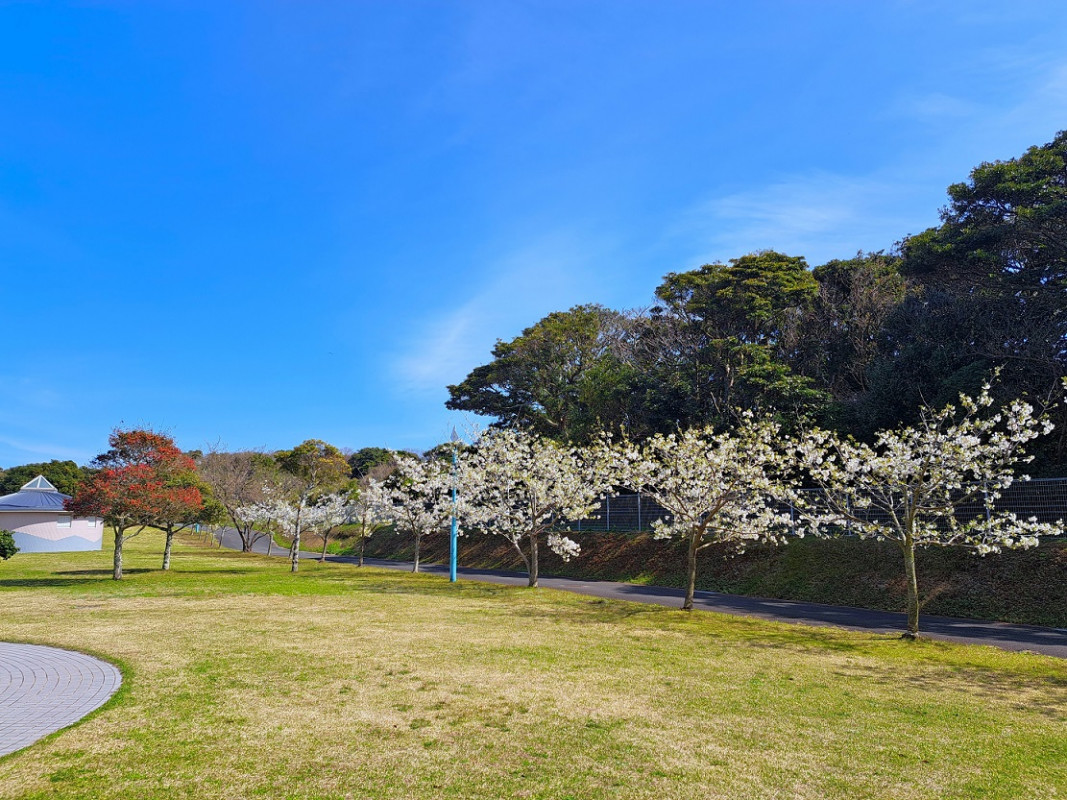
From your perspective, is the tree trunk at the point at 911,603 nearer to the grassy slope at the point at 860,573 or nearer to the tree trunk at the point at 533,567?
the grassy slope at the point at 860,573

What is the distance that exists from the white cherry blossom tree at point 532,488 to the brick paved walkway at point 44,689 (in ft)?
41.0

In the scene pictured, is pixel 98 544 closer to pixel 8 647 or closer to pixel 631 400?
pixel 631 400

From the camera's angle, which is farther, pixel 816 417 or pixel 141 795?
pixel 816 417

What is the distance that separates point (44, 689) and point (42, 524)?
46.6 metres

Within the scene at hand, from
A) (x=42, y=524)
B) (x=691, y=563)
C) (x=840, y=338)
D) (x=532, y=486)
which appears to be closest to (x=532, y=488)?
(x=532, y=486)

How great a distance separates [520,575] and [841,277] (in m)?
22.4

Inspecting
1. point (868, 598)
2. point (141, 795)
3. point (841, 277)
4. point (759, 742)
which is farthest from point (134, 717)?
point (841, 277)

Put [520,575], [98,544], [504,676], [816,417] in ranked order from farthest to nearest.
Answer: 1. [98,544]
2. [520,575]
3. [816,417]
4. [504,676]

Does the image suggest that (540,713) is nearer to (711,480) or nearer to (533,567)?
(711,480)

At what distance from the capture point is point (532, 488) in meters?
21.0

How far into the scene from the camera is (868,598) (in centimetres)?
1902

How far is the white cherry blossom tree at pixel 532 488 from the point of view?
21400mm

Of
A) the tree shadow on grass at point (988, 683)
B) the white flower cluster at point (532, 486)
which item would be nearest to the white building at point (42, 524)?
the white flower cluster at point (532, 486)

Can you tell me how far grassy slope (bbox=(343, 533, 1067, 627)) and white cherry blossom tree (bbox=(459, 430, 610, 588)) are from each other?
550 centimetres
